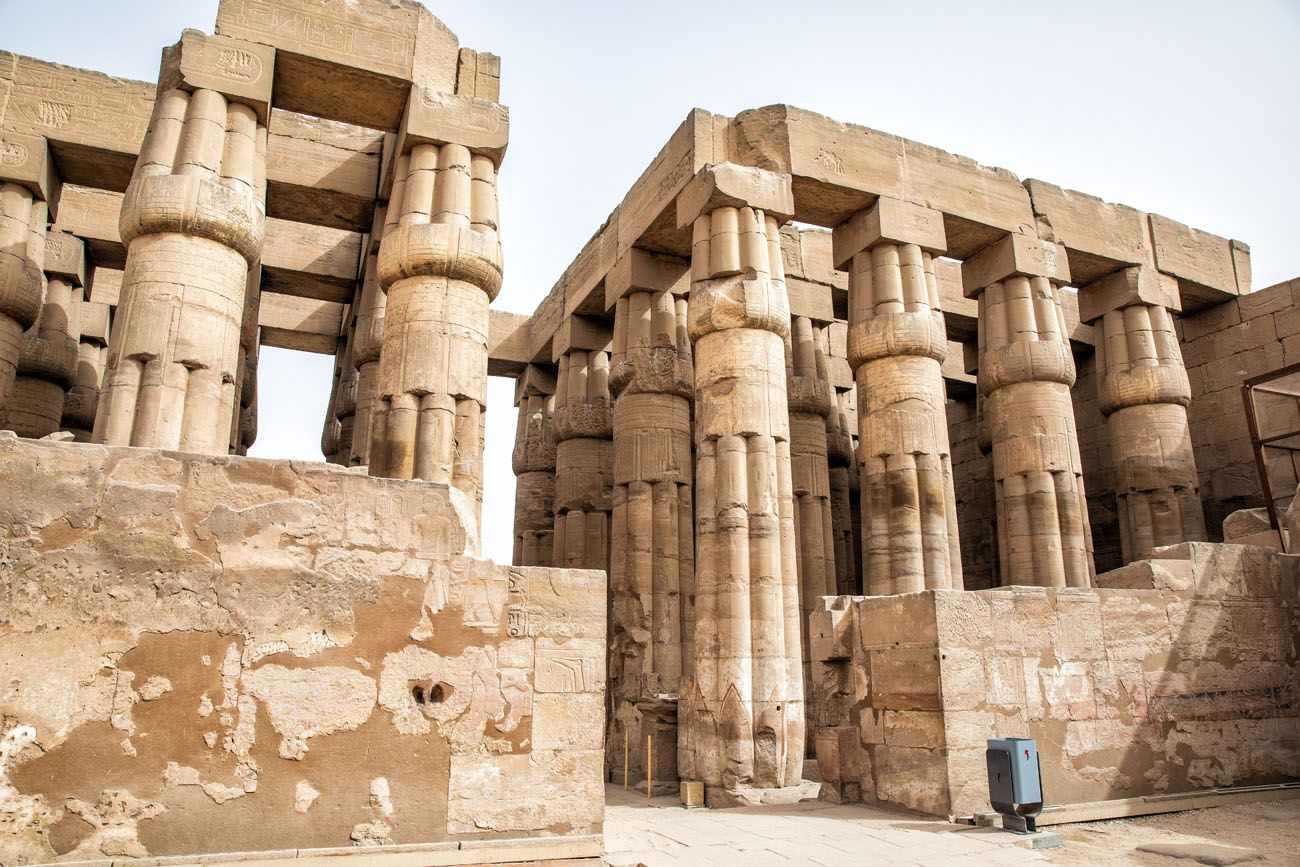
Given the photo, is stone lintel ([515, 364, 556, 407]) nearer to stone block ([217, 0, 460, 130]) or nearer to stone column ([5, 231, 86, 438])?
stone column ([5, 231, 86, 438])

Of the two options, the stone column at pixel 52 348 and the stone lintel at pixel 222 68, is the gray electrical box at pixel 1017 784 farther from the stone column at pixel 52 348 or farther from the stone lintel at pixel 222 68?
the stone column at pixel 52 348

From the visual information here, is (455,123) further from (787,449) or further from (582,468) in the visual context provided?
(582,468)

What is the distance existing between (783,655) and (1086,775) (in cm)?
375

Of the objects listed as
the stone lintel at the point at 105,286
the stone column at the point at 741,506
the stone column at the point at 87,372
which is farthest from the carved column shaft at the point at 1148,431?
the stone lintel at the point at 105,286

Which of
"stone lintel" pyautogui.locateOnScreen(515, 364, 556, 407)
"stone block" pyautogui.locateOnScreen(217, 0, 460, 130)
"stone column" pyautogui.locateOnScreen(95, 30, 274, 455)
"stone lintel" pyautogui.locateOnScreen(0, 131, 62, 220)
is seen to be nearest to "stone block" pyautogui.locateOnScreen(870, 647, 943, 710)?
"stone column" pyautogui.locateOnScreen(95, 30, 274, 455)

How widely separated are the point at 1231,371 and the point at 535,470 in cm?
1431

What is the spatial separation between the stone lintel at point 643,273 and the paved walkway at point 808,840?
8.65 m

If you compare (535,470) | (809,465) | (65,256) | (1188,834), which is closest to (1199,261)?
(809,465)

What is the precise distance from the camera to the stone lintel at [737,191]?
12.0 meters

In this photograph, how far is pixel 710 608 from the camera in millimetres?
10859

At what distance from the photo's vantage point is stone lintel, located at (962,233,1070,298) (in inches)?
568

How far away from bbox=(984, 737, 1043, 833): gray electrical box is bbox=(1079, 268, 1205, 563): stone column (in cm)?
951

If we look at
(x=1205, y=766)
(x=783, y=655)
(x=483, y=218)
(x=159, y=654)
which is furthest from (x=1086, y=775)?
(x=483, y=218)

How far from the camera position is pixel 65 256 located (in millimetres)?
14172
